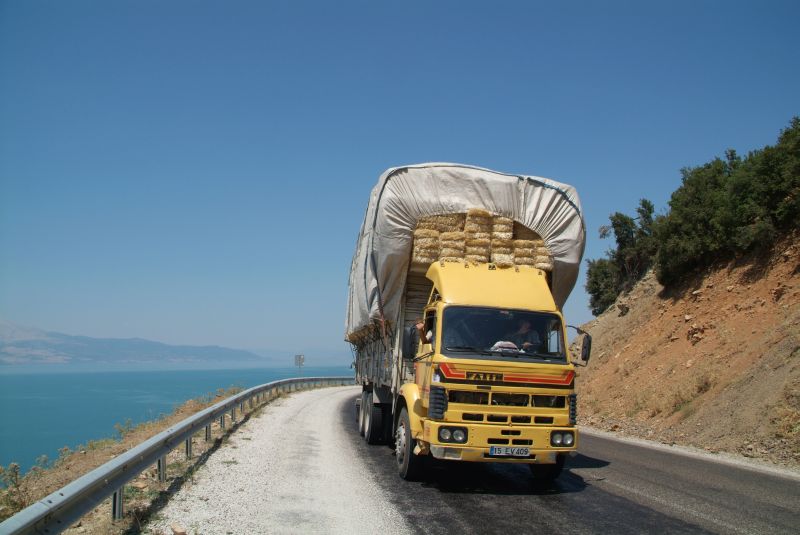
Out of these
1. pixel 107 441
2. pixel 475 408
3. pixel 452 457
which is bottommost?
pixel 107 441

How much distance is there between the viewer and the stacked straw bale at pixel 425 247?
1038 centimetres

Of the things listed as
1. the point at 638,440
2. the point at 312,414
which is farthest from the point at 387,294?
the point at 312,414

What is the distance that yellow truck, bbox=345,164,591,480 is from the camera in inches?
324

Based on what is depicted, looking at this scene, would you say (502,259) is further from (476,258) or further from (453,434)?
(453,434)

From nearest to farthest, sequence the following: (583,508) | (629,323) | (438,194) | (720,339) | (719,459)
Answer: (583,508), (438,194), (719,459), (720,339), (629,323)

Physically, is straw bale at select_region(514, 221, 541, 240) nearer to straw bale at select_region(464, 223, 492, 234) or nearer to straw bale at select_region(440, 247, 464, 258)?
straw bale at select_region(464, 223, 492, 234)

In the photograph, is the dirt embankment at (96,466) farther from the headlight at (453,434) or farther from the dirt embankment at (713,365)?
the dirt embankment at (713,365)

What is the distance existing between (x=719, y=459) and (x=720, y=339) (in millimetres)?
9443

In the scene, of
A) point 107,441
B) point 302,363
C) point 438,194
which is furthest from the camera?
point 302,363

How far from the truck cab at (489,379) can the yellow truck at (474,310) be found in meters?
0.02

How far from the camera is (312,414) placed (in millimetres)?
21234

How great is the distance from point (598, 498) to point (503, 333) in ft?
8.16

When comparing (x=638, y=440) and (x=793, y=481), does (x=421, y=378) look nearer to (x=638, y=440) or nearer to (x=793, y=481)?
(x=793, y=481)

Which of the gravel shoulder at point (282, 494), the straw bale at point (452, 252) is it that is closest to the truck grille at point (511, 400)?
the gravel shoulder at point (282, 494)
